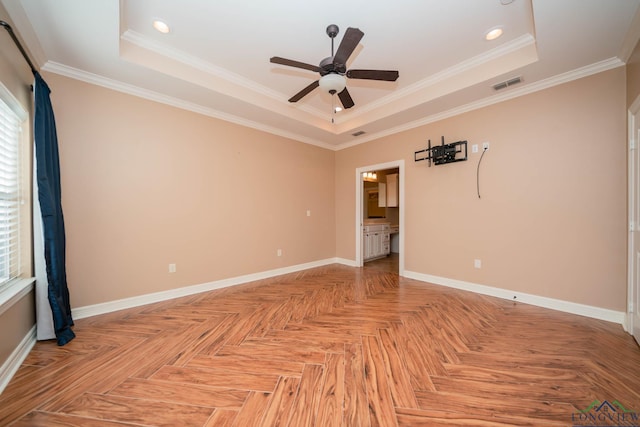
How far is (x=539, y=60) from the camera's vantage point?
260 centimetres

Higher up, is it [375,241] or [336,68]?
[336,68]

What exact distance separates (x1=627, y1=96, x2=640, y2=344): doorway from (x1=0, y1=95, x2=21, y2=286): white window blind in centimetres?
552

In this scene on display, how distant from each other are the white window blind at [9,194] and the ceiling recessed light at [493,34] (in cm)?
452

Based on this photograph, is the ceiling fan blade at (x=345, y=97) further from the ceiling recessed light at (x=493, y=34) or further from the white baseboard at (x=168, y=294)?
the white baseboard at (x=168, y=294)

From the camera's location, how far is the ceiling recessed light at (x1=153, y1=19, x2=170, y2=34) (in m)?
2.43

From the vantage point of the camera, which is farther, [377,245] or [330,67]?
[377,245]

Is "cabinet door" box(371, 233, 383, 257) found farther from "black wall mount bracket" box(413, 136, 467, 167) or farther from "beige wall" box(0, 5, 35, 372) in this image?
"beige wall" box(0, 5, 35, 372)

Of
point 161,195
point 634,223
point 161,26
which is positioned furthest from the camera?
point 161,195

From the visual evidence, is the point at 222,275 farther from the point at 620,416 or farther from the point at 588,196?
the point at 588,196

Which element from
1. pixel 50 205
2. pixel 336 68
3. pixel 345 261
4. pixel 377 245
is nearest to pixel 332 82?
pixel 336 68

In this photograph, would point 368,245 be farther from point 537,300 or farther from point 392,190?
point 537,300

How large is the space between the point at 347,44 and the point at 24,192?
319cm

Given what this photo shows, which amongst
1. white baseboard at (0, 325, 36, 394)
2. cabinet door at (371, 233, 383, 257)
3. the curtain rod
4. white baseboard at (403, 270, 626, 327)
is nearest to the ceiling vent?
white baseboard at (403, 270, 626, 327)

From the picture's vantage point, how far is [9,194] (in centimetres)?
206
